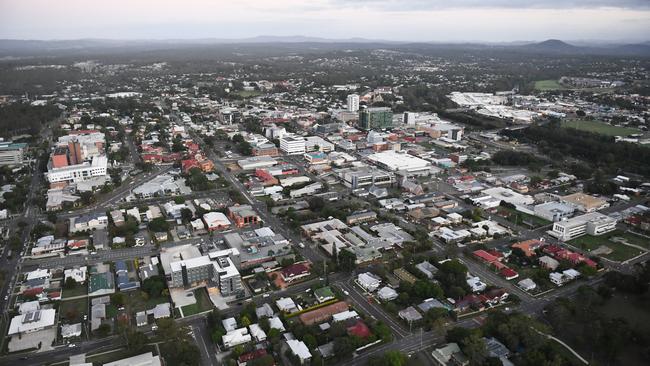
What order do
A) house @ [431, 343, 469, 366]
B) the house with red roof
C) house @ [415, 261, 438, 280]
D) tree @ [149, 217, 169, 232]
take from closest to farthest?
house @ [431, 343, 469, 366] → the house with red roof → house @ [415, 261, 438, 280] → tree @ [149, 217, 169, 232]

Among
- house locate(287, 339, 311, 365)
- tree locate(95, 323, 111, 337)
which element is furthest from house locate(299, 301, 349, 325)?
tree locate(95, 323, 111, 337)

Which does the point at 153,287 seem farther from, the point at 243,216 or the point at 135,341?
the point at 243,216

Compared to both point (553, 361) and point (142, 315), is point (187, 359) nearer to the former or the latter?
point (142, 315)

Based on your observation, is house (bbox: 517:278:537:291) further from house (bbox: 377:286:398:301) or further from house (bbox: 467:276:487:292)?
house (bbox: 377:286:398:301)

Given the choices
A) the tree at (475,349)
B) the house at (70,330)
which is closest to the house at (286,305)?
the tree at (475,349)

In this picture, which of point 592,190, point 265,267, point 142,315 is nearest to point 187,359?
point 142,315

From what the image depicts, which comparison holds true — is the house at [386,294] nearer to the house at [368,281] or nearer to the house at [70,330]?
the house at [368,281]

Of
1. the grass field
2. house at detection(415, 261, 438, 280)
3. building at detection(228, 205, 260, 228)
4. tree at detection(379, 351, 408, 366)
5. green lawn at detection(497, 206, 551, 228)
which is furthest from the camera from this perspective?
the grass field
